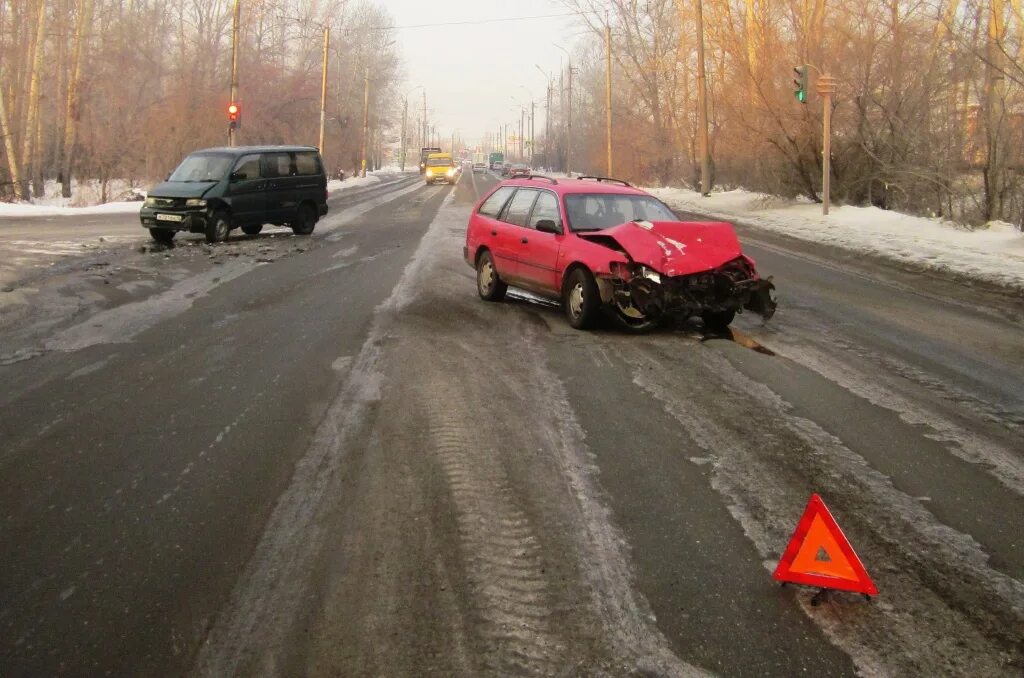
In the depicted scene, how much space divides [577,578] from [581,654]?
55cm

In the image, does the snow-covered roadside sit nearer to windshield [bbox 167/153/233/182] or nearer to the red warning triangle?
the red warning triangle

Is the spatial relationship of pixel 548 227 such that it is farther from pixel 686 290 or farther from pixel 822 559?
pixel 822 559

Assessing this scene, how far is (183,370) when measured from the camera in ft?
23.5

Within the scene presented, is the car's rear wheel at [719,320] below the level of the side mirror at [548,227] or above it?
below

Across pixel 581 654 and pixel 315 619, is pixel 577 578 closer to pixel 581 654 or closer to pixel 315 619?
pixel 581 654

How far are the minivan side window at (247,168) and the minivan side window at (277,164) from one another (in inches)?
9.7

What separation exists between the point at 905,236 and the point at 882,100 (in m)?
7.42

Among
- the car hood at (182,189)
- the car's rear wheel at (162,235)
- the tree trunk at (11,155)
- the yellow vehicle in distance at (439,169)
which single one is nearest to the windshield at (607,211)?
the car hood at (182,189)

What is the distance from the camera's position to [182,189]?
1844cm

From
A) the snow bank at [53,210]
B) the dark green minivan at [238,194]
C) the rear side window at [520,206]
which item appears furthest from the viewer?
the snow bank at [53,210]

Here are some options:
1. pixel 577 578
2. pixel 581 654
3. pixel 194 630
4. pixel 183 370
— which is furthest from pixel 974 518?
pixel 183 370

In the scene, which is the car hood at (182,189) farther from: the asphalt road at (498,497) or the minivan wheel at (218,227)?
the asphalt road at (498,497)

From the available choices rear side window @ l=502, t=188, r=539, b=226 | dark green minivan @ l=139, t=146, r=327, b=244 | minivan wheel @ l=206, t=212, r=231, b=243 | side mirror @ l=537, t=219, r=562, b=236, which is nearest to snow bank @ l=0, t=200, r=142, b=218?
dark green minivan @ l=139, t=146, r=327, b=244

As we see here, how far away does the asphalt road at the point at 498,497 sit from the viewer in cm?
317
